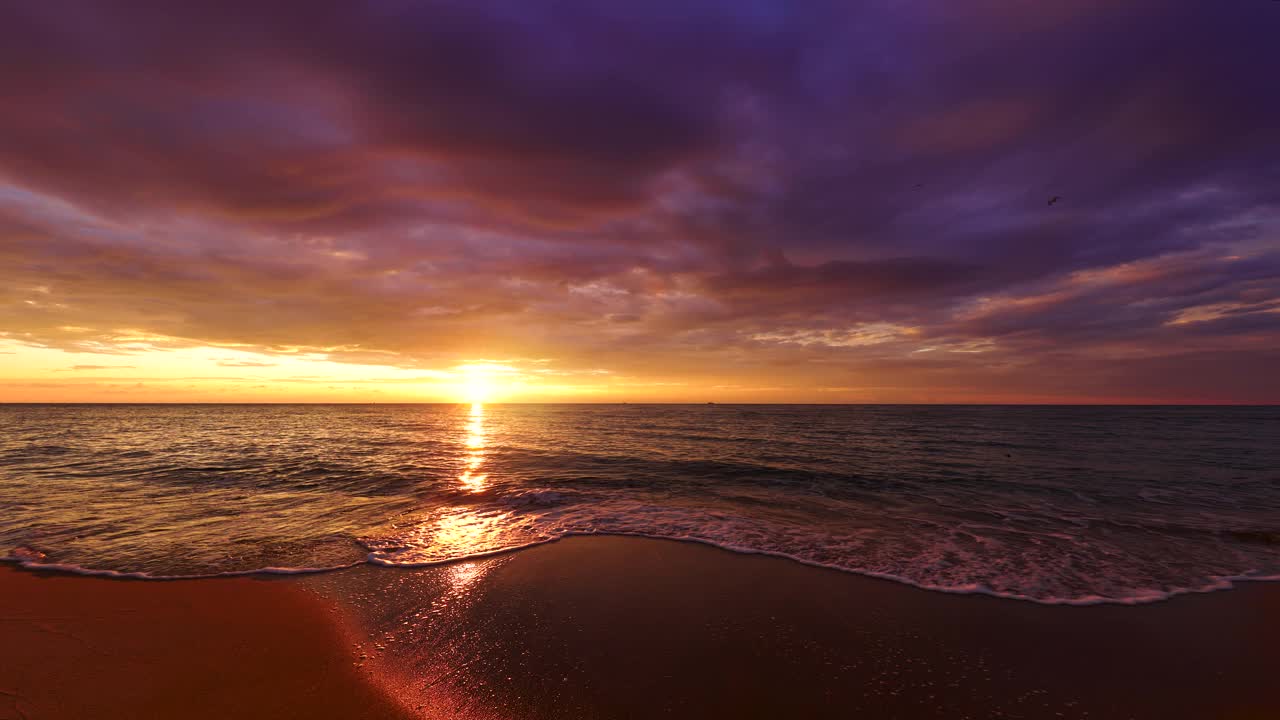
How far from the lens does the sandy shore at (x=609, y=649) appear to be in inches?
208

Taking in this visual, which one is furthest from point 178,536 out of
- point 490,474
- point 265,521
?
point 490,474

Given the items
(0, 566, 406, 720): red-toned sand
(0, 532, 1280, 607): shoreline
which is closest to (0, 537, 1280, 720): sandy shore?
(0, 566, 406, 720): red-toned sand

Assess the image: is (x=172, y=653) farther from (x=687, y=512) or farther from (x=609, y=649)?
(x=687, y=512)

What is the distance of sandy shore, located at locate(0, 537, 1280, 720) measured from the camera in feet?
17.3

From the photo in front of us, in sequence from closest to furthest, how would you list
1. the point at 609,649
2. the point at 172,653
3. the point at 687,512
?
1. the point at 172,653
2. the point at 609,649
3. the point at 687,512

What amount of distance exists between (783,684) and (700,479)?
15976 mm

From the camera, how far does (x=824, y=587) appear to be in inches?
340

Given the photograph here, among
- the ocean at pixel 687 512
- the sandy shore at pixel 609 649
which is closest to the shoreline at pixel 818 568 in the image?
the ocean at pixel 687 512

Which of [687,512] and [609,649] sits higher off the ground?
[609,649]

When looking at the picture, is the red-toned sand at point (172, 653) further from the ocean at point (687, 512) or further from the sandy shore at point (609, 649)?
the ocean at point (687, 512)

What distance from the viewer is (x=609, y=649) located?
20.8 ft

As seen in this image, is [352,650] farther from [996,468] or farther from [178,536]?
[996,468]

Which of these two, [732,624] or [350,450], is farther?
[350,450]

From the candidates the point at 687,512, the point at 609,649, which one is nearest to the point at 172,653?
the point at 609,649
